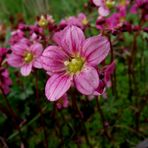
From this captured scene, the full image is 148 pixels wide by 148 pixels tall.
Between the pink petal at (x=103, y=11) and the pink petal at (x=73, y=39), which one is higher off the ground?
the pink petal at (x=73, y=39)

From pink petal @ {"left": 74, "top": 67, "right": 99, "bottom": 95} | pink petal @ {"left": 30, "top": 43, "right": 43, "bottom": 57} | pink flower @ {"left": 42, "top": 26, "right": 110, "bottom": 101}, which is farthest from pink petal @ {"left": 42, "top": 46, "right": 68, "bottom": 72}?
pink petal @ {"left": 30, "top": 43, "right": 43, "bottom": 57}

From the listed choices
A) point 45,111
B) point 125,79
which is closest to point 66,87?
point 45,111

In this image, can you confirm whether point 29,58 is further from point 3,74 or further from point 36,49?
point 3,74

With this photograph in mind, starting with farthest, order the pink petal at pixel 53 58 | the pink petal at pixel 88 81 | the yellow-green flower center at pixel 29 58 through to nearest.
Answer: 1. the yellow-green flower center at pixel 29 58
2. the pink petal at pixel 53 58
3. the pink petal at pixel 88 81

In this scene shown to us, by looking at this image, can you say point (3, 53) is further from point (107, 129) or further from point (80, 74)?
point (107, 129)

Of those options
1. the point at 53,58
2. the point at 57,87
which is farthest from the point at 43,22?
the point at 57,87

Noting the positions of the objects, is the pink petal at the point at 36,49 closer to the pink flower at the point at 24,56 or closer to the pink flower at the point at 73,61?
the pink flower at the point at 24,56

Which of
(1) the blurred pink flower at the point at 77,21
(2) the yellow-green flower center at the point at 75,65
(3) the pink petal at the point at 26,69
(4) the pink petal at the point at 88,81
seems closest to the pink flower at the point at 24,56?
(3) the pink petal at the point at 26,69
